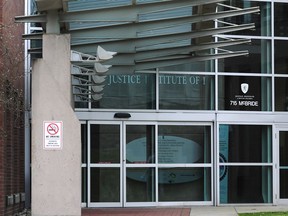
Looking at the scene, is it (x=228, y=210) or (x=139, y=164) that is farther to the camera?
(x=139, y=164)

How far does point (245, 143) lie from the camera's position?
15758mm

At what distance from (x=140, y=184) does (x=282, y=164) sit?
4.10m

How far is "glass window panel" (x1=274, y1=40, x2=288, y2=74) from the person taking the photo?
1608cm

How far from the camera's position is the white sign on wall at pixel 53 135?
10.2m

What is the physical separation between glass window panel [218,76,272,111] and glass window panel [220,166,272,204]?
5.65 feet

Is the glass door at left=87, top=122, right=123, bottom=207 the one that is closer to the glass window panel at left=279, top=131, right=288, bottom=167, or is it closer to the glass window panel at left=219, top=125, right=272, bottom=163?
the glass window panel at left=219, top=125, right=272, bottom=163

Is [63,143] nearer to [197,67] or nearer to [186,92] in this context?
[186,92]

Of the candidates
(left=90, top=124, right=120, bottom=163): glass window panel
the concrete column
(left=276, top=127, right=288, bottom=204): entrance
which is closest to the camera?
the concrete column

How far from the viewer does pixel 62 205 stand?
10.1 m

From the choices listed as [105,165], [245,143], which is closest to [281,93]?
[245,143]

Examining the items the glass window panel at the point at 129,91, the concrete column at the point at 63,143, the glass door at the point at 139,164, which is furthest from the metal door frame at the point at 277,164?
the concrete column at the point at 63,143

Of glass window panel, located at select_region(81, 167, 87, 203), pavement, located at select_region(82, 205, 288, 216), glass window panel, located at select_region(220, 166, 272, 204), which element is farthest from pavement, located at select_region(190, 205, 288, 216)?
glass window panel, located at select_region(81, 167, 87, 203)

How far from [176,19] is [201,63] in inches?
183

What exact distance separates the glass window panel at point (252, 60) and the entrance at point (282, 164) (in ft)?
6.02
